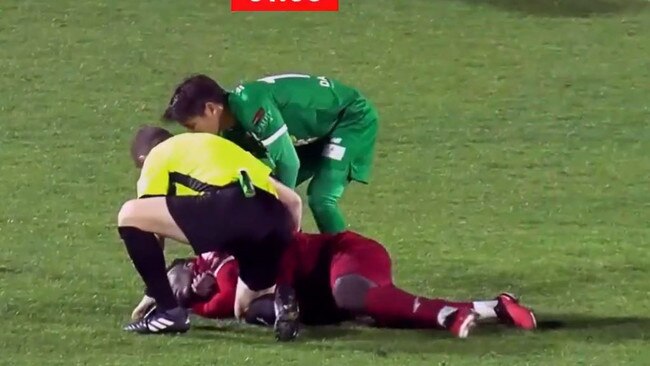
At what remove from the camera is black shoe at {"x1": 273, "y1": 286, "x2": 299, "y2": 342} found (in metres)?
4.90

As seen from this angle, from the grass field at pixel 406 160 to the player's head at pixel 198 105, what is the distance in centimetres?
66

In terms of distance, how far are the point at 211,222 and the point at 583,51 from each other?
5.20m

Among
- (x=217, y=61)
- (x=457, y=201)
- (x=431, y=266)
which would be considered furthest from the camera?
(x=217, y=61)

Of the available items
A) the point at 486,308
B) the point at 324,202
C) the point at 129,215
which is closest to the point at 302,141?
the point at 324,202

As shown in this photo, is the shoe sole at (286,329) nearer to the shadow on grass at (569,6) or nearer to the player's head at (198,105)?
the player's head at (198,105)

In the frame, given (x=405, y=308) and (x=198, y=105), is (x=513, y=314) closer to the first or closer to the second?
(x=405, y=308)

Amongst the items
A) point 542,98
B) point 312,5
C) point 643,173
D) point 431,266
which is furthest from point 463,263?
point 312,5

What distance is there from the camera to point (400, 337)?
4.96 meters

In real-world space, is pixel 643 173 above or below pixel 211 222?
below

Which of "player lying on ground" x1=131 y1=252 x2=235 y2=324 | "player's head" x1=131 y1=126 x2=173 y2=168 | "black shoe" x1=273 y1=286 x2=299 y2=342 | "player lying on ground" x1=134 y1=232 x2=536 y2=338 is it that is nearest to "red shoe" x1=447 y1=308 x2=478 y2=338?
"player lying on ground" x1=134 y1=232 x2=536 y2=338

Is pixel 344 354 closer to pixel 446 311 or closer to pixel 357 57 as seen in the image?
pixel 446 311

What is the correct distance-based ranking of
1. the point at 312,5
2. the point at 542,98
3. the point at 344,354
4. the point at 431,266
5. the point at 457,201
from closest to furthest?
1. the point at 344,354
2. the point at 431,266
3. the point at 457,201
4. the point at 542,98
5. the point at 312,5

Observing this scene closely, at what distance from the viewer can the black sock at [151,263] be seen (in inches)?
195

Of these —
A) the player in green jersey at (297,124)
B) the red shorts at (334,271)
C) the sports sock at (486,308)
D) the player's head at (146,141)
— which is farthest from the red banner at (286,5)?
the sports sock at (486,308)
